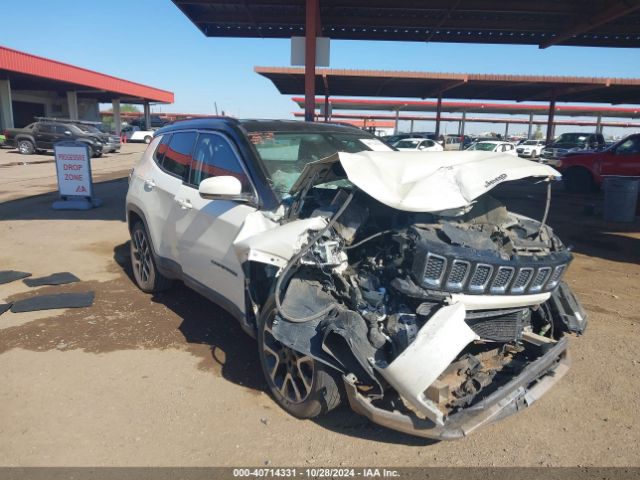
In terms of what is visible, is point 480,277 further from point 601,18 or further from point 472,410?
point 601,18

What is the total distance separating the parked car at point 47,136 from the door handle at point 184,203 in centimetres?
2442

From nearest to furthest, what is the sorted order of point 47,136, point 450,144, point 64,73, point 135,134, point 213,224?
1. point 213,224
2. point 47,136
3. point 64,73
4. point 450,144
5. point 135,134

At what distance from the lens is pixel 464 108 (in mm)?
42656

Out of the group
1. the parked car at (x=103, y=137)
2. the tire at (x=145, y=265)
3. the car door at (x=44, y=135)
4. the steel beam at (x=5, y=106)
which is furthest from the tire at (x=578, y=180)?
the steel beam at (x=5, y=106)

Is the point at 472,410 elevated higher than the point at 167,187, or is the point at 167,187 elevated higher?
the point at 167,187

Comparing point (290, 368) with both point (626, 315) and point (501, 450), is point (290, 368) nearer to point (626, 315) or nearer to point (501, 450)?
point (501, 450)

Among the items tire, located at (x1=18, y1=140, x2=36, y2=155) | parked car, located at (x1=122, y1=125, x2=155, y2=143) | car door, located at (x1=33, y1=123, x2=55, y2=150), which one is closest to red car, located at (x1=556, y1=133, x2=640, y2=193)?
car door, located at (x1=33, y1=123, x2=55, y2=150)

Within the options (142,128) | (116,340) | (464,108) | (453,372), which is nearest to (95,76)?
(142,128)

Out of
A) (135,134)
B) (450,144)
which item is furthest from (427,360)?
(135,134)

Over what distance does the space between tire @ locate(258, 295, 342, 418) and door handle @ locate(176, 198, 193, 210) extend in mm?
1425

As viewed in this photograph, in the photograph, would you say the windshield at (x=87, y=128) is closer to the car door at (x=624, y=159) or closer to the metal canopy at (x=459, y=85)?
the metal canopy at (x=459, y=85)

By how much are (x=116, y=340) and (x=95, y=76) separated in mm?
36746

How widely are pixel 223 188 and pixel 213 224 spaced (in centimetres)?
47

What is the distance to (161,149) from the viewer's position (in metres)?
5.22
